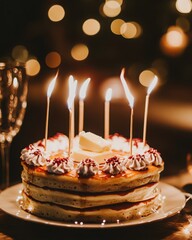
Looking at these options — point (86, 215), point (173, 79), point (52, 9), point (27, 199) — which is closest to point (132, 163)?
point (86, 215)

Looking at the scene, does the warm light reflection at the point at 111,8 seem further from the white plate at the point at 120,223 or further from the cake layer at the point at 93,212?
the cake layer at the point at 93,212

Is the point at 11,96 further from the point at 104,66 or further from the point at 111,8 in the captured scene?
the point at 104,66

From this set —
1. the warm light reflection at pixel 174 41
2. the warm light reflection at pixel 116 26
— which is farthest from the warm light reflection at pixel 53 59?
the warm light reflection at pixel 174 41

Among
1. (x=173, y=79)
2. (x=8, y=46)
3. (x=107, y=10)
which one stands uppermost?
(x=107, y=10)

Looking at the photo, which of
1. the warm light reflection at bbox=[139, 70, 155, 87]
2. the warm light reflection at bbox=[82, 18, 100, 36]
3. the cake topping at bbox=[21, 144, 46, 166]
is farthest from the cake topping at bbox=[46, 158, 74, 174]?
the warm light reflection at bbox=[82, 18, 100, 36]

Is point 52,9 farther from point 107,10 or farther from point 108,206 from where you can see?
point 108,206

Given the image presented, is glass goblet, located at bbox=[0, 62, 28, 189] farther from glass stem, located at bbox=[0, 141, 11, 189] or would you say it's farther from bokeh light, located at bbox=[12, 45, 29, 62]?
bokeh light, located at bbox=[12, 45, 29, 62]

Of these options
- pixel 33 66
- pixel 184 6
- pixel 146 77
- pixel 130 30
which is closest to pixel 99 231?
pixel 184 6
